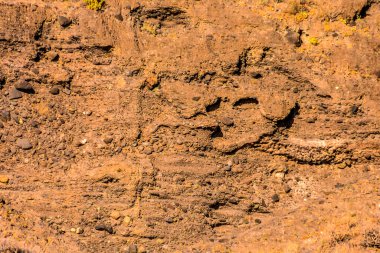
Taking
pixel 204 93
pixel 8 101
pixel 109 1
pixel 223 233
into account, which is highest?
pixel 109 1

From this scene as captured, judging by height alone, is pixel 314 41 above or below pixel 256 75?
above

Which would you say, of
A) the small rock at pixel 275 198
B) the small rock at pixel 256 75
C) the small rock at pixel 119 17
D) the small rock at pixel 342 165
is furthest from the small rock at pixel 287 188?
the small rock at pixel 119 17

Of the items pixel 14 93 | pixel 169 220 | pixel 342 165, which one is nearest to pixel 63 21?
pixel 14 93

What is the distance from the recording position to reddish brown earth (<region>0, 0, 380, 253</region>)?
3.74 meters

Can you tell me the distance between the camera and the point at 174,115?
3764 millimetres

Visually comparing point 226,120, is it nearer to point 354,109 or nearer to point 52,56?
point 354,109

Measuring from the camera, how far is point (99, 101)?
3801 millimetres

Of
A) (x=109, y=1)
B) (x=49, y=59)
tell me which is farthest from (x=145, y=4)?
(x=49, y=59)

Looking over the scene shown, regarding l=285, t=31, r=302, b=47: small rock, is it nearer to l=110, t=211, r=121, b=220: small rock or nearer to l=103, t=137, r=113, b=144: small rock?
l=103, t=137, r=113, b=144: small rock

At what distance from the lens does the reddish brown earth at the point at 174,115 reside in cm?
374

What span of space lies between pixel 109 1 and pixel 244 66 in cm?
110

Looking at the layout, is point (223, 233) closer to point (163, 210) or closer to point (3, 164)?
point (163, 210)

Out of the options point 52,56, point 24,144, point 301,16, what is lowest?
point 24,144

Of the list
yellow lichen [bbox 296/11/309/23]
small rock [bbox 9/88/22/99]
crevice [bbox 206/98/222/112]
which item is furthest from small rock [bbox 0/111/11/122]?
yellow lichen [bbox 296/11/309/23]
